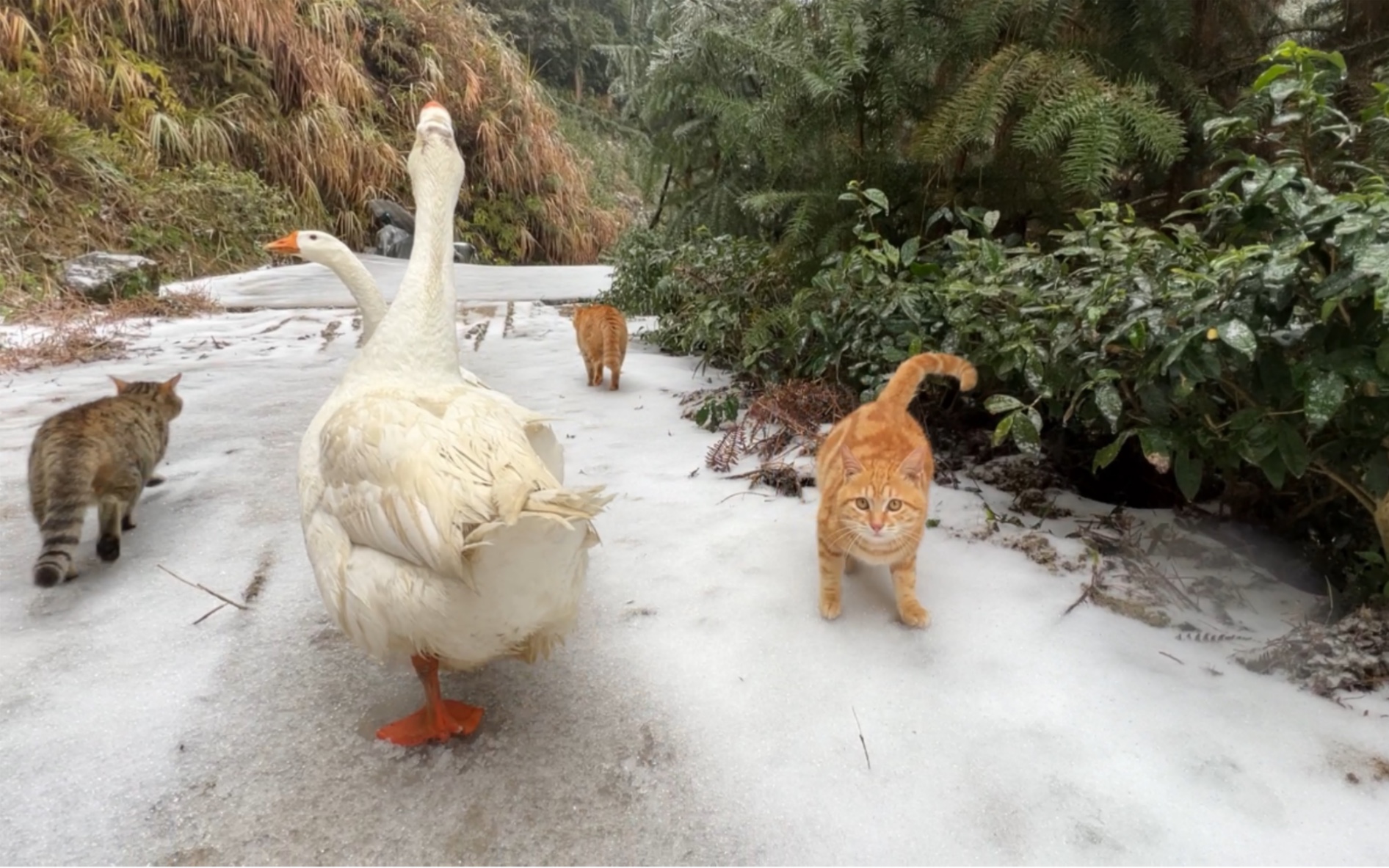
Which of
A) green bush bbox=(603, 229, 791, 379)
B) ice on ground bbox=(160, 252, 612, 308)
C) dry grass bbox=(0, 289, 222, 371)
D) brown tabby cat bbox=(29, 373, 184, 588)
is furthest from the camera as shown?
ice on ground bbox=(160, 252, 612, 308)

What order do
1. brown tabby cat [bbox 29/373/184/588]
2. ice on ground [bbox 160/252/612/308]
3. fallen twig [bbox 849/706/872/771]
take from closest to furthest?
fallen twig [bbox 849/706/872/771] → brown tabby cat [bbox 29/373/184/588] → ice on ground [bbox 160/252/612/308]

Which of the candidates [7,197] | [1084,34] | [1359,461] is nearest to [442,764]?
[1359,461]

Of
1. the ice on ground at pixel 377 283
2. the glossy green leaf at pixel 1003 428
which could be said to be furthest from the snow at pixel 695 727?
the ice on ground at pixel 377 283

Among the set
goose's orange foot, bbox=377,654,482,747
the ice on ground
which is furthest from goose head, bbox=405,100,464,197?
the ice on ground

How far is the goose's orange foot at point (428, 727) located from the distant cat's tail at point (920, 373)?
155cm

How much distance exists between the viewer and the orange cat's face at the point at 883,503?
6.53 feet

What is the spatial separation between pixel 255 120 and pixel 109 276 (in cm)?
549

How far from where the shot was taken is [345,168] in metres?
11.7

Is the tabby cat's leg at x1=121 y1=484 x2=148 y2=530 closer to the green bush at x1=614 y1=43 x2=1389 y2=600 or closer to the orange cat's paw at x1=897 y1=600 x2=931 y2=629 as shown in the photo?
the orange cat's paw at x1=897 y1=600 x2=931 y2=629

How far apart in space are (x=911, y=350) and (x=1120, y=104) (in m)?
0.96

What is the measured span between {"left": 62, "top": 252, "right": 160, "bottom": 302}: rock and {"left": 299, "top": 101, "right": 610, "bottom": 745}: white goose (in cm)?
656

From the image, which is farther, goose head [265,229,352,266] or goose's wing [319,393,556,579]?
goose head [265,229,352,266]

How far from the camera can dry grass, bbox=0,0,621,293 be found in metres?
7.91

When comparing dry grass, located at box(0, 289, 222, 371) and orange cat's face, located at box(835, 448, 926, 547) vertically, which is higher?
orange cat's face, located at box(835, 448, 926, 547)
